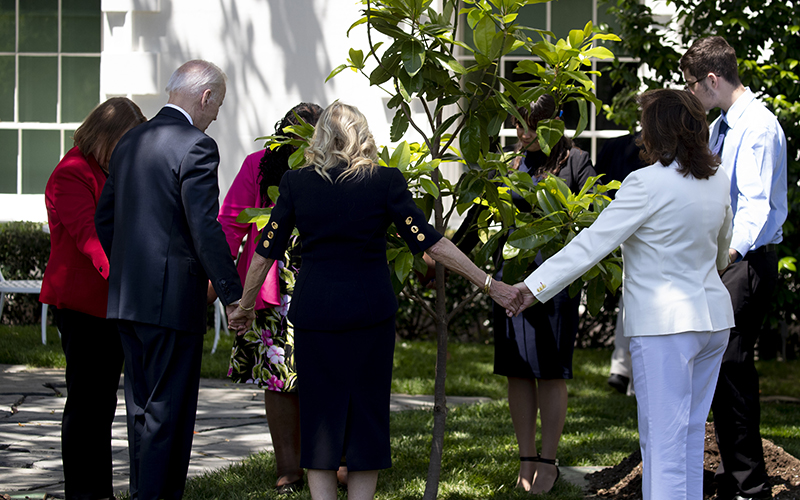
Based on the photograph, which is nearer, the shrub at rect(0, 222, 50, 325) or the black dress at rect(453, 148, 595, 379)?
the black dress at rect(453, 148, 595, 379)

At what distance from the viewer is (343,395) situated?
305cm

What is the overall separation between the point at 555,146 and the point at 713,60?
34.6 inches

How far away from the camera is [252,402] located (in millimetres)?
6387

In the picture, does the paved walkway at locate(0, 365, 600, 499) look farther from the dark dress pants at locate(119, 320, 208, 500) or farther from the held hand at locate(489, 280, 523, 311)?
the held hand at locate(489, 280, 523, 311)

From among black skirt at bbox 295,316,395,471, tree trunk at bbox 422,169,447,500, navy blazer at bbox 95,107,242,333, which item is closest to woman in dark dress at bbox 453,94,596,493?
tree trunk at bbox 422,169,447,500

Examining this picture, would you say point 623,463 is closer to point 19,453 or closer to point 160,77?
point 19,453

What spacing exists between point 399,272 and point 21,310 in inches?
300

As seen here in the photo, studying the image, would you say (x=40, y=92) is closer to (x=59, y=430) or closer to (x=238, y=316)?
(x=59, y=430)

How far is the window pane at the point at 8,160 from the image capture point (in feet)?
33.3

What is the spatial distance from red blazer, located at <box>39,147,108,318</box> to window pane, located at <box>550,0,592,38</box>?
7175 millimetres

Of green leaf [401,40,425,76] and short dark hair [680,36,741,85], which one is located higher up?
short dark hair [680,36,741,85]

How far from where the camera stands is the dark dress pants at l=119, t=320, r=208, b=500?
126 inches

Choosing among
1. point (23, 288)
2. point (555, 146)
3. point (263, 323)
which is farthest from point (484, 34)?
point (23, 288)

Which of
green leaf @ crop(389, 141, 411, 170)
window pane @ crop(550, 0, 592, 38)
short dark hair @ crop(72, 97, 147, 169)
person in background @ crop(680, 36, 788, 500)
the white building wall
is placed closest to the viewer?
green leaf @ crop(389, 141, 411, 170)
